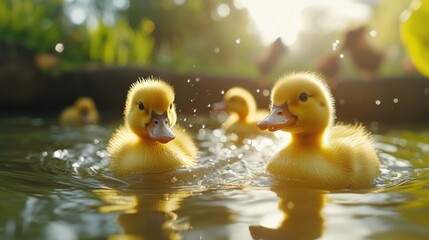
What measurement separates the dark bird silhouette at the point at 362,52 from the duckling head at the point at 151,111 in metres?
6.74

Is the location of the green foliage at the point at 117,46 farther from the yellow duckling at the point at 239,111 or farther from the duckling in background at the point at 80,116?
the yellow duckling at the point at 239,111

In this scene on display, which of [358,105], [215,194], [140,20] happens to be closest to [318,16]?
[140,20]

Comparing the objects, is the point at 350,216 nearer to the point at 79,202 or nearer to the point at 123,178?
the point at 79,202

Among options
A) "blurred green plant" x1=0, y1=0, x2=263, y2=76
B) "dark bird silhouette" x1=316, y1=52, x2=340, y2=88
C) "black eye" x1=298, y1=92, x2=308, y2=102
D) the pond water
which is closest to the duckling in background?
"blurred green plant" x1=0, y1=0, x2=263, y2=76

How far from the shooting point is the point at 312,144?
3.92 metres

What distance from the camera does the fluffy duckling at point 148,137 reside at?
402 cm

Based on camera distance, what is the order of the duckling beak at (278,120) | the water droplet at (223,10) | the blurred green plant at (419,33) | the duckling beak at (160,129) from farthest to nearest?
the water droplet at (223,10), the duckling beak at (160,129), the duckling beak at (278,120), the blurred green plant at (419,33)

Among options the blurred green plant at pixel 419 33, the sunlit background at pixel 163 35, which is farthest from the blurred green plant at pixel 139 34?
the blurred green plant at pixel 419 33

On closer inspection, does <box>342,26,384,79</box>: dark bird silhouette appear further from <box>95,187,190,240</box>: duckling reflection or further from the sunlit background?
<box>95,187,190,240</box>: duckling reflection

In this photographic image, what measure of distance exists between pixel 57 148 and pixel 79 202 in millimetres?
2699

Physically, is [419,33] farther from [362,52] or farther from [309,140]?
[362,52]

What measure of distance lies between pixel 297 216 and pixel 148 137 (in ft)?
5.68

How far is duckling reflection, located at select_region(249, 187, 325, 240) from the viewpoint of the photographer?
8.00 feet

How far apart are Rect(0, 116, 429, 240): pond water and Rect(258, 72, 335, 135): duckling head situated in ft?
1.33
